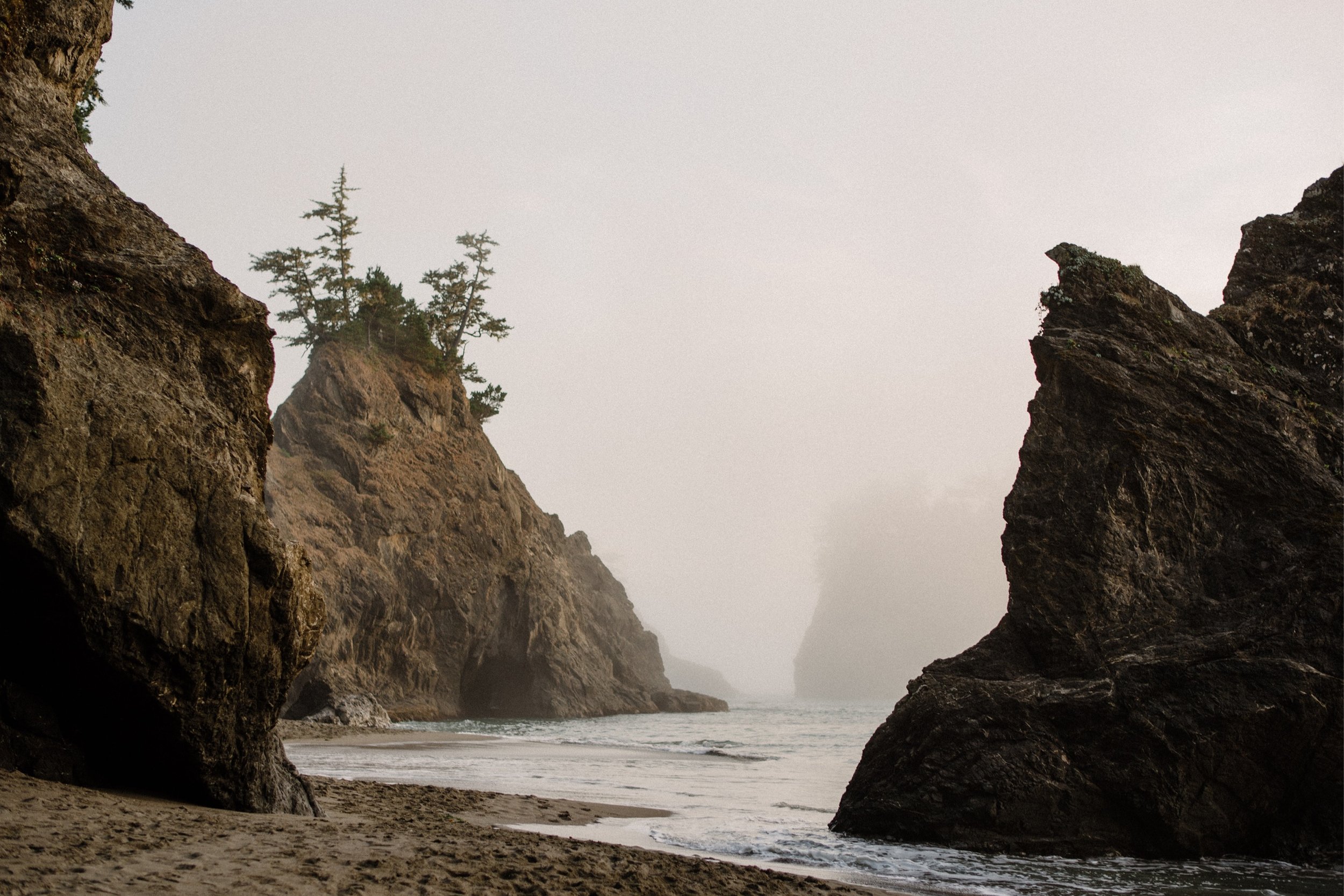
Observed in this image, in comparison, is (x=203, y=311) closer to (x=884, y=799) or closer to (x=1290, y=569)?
(x=884, y=799)

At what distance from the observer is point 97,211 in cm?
801

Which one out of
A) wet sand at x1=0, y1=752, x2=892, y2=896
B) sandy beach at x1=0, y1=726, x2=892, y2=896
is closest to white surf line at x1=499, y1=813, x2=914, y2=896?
wet sand at x1=0, y1=752, x2=892, y2=896

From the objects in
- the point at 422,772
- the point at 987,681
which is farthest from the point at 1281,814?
the point at 422,772

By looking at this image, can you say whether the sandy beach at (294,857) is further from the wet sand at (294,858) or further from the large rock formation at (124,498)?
the large rock formation at (124,498)

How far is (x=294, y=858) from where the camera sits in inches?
218

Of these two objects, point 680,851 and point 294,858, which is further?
point 680,851

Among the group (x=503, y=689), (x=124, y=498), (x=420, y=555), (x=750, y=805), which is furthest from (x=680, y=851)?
(x=503, y=689)

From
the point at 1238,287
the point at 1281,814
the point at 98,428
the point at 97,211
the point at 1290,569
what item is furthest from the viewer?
the point at 1238,287

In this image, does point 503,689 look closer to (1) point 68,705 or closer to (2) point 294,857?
(1) point 68,705

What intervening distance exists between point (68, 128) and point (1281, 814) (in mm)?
14460

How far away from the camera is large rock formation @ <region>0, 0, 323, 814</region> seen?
257 inches

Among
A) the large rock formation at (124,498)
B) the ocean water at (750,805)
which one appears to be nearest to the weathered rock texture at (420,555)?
the ocean water at (750,805)

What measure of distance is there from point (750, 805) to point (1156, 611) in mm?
6147

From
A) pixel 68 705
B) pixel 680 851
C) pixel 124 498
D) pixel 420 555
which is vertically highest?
pixel 420 555
